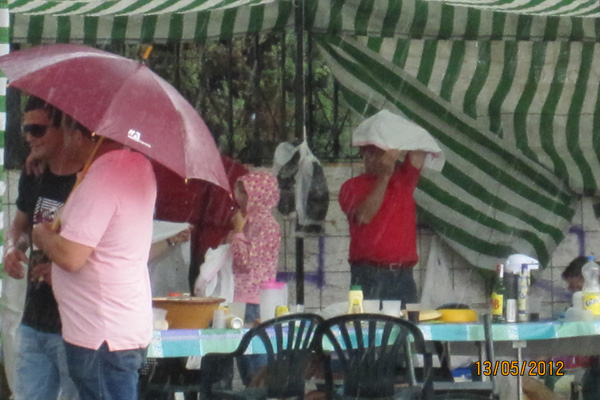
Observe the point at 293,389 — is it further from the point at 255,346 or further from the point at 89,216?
the point at 89,216

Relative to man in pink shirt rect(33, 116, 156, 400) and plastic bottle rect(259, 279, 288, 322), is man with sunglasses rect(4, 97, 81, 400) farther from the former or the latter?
plastic bottle rect(259, 279, 288, 322)

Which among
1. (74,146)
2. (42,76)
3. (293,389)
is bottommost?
(293,389)

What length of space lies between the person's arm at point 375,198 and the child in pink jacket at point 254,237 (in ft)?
1.98

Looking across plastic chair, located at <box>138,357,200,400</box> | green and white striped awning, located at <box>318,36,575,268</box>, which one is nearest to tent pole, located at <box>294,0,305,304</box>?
green and white striped awning, located at <box>318,36,575,268</box>

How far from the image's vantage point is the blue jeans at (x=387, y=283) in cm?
688

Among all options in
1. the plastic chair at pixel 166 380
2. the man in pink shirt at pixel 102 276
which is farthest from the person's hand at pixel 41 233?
the plastic chair at pixel 166 380

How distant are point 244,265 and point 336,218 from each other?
180cm

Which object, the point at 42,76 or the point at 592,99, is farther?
the point at 592,99

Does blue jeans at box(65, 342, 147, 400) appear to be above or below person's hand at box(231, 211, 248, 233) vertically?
below

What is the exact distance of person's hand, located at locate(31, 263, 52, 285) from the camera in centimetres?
439

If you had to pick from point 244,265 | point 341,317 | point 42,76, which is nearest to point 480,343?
point 341,317

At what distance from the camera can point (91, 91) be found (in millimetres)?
4223

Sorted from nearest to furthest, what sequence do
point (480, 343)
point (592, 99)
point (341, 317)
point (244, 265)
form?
point (341, 317) < point (480, 343) < point (244, 265) < point (592, 99)

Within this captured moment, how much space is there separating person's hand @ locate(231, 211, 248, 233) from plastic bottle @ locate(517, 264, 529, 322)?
203 centimetres
